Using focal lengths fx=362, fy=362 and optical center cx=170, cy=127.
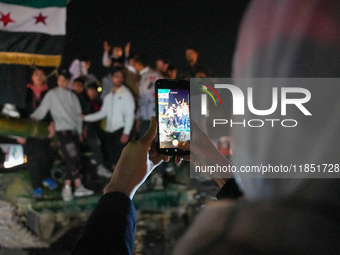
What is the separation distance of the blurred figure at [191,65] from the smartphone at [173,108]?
67.3 inches

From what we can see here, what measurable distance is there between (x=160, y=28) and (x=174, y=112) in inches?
71.7

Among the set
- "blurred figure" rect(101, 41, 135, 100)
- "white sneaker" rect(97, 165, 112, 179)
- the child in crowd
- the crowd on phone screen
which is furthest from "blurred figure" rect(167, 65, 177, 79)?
"white sneaker" rect(97, 165, 112, 179)

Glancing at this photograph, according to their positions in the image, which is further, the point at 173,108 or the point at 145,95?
the point at 145,95

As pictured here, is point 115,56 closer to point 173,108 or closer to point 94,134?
point 94,134

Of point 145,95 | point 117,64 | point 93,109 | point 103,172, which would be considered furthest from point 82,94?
point 103,172

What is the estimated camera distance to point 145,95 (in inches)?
116

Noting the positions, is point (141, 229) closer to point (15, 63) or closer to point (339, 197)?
point (15, 63)

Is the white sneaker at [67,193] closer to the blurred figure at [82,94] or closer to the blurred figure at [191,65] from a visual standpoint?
the blurred figure at [82,94]

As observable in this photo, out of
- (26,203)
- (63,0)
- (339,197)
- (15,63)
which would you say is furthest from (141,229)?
(339,197)

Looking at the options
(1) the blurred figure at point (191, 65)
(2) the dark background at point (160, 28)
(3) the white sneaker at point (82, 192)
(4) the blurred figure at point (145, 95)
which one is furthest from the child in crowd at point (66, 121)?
(1) the blurred figure at point (191, 65)

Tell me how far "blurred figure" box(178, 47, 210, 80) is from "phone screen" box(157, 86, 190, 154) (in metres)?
1.71

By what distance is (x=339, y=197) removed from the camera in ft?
0.62

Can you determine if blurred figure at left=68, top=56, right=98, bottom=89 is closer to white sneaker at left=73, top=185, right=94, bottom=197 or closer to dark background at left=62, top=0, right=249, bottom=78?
dark background at left=62, top=0, right=249, bottom=78

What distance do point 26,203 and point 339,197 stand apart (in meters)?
2.82
